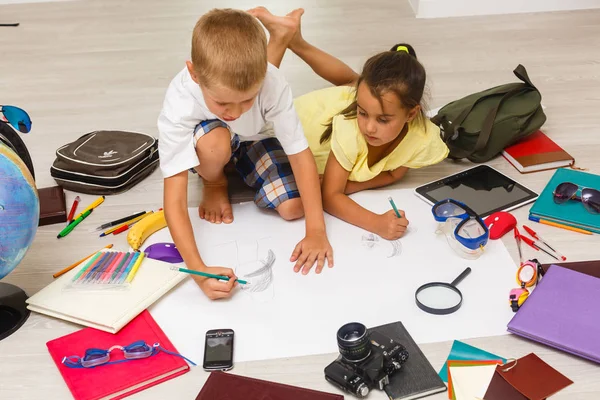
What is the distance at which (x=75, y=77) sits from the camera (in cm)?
303

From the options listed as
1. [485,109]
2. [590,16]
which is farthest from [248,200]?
[590,16]

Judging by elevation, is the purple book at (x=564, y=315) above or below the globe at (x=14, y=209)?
below

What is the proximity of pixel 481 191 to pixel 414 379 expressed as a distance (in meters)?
0.80

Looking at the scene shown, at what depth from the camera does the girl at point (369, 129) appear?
1845mm

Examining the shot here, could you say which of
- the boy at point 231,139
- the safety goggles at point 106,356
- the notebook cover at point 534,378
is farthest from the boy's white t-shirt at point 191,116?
the notebook cover at point 534,378

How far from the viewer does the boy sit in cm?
157

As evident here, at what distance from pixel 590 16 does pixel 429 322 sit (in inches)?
94.9

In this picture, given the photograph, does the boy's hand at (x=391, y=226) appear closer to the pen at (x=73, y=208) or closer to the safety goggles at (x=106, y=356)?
the safety goggles at (x=106, y=356)

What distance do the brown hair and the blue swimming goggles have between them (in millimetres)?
280

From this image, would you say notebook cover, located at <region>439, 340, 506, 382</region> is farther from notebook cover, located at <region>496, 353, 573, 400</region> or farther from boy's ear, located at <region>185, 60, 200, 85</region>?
boy's ear, located at <region>185, 60, 200, 85</region>

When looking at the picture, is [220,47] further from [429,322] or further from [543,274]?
[543,274]

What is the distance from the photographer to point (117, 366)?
1.51 m

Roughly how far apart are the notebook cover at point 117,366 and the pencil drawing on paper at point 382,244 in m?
0.59

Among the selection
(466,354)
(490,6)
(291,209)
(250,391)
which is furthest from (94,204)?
(490,6)
